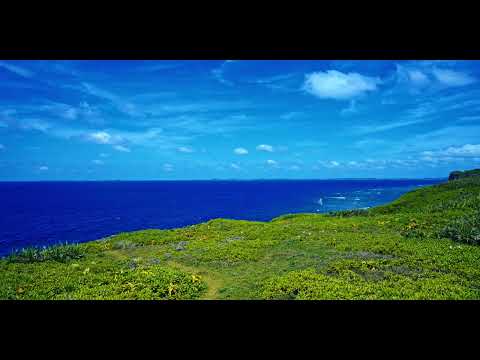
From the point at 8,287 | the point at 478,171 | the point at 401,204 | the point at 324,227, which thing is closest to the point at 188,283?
the point at 8,287

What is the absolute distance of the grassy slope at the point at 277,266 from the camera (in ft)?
30.5

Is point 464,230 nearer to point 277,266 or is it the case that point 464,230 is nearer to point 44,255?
point 277,266

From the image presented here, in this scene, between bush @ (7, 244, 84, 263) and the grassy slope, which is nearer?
the grassy slope

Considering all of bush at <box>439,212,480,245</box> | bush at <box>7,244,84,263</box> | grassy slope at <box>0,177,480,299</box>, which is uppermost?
bush at <box>439,212,480,245</box>

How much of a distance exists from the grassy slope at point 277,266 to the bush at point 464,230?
0.40 m

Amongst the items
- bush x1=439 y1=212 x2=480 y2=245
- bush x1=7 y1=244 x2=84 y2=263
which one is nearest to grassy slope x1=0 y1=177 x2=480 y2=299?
bush x1=7 y1=244 x2=84 y2=263

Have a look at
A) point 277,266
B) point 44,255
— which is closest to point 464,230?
point 277,266

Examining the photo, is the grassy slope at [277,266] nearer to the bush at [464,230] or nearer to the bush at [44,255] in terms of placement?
the bush at [44,255]

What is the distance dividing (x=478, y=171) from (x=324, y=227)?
38.1m

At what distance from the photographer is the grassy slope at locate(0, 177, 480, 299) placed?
30.5 feet

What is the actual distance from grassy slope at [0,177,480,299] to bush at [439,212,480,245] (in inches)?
15.9

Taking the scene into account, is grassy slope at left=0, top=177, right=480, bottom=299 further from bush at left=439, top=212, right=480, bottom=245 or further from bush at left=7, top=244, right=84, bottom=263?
bush at left=439, top=212, right=480, bottom=245
